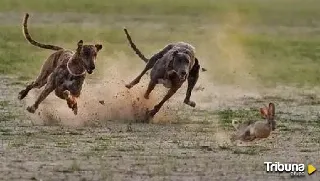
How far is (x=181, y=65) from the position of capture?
12.4 metres

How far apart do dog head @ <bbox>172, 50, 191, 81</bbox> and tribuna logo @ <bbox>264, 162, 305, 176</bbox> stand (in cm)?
249

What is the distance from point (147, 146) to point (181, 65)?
175 cm

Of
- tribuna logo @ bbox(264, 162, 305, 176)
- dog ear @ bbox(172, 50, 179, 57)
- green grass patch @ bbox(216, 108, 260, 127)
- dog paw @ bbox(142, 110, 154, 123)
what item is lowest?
tribuna logo @ bbox(264, 162, 305, 176)

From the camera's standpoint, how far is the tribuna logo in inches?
386

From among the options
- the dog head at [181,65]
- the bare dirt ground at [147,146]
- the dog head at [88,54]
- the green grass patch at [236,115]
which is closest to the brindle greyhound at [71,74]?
the dog head at [88,54]

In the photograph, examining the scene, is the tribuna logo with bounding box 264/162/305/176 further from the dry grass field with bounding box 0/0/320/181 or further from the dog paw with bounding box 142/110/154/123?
the dog paw with bounding box 142/110/154/123

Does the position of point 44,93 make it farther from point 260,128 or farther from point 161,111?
point 260,128

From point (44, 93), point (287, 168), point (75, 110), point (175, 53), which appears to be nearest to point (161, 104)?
point (175, 53)

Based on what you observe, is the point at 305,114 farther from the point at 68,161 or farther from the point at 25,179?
the point at 25,179

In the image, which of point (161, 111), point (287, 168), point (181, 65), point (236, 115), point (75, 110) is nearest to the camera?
point (287, 168)

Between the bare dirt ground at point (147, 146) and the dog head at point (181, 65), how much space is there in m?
0.59

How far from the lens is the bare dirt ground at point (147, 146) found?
9500 mm

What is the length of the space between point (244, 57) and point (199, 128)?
10.8 meters

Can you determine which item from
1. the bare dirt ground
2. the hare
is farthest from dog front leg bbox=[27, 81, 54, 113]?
the hare
